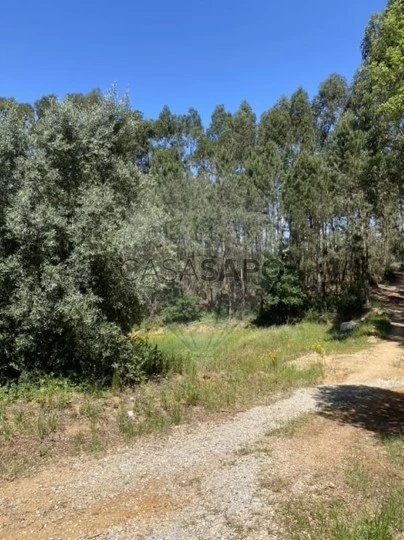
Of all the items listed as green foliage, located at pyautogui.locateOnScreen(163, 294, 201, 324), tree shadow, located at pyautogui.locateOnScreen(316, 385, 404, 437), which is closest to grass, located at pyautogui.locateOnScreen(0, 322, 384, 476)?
tree shadow, located at pyautogui.locateOnScreen(316, 385, 404, 437)

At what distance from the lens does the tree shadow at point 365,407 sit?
7.61 m

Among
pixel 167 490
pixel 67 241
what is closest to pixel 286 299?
pixel 67 241

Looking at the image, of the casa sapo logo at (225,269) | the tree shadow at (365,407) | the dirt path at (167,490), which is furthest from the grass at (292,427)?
the casa sapo logo at (225,269)

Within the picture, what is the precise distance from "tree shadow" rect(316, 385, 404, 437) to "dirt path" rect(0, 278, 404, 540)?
0.43ft

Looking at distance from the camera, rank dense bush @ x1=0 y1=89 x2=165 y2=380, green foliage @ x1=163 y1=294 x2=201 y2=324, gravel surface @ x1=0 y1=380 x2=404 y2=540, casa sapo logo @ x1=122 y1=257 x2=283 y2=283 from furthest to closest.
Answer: green foliage @ x1=163 y1=294 x2=201 y2=324
casa sapo logo @ x1=122 y1=257 x2=283 y2=283
dense bush @ x1=0 y1=89 x2=165 y2=380
gravel surface @ x1=0 y1=380 x2=404 y2=540

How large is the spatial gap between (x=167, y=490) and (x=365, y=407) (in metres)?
5.18

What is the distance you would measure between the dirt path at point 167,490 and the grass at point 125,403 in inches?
21.6

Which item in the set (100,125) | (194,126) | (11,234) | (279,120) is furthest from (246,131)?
(11,234)

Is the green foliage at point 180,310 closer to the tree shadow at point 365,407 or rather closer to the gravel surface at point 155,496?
the tree shadow at point 365,407

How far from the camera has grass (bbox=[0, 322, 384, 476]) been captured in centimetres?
666

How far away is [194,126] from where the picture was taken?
42.1m

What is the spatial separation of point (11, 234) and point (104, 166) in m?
2.85

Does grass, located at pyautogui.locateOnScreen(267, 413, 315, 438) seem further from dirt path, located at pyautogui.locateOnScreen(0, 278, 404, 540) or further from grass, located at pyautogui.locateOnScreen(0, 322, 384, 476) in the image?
grass, located at pyautogui.locateOnScreen(0, 322, 384, 476)

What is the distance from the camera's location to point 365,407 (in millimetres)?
8648
